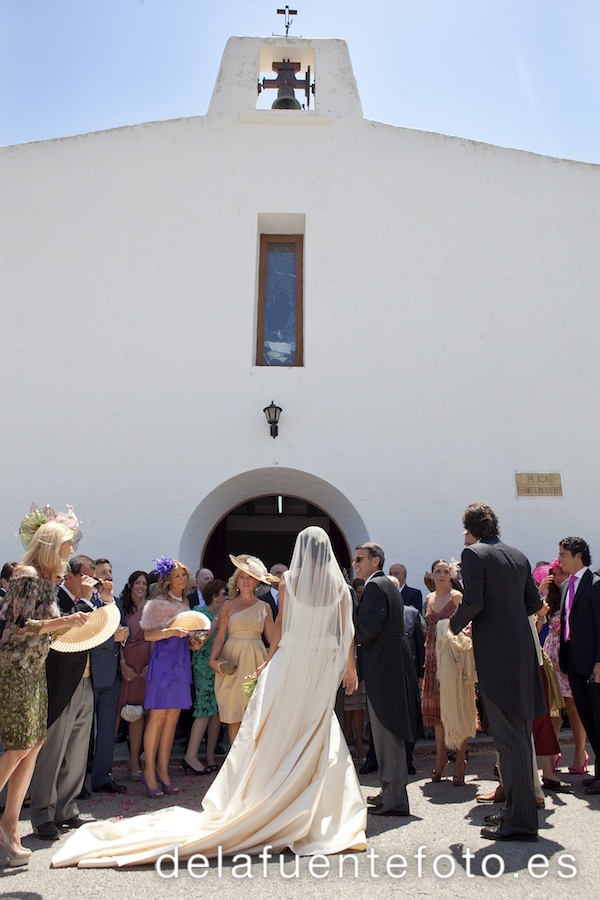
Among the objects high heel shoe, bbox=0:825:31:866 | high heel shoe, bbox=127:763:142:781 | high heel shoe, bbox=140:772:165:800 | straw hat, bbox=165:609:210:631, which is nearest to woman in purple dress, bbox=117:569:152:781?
high heel shoe, bbox=127:763:142:781

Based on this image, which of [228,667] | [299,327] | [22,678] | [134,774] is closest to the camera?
[22,678]

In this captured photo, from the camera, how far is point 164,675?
5.53 metres

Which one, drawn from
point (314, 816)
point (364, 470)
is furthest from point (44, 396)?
point (314, 816)

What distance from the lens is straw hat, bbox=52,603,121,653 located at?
428 centimetres

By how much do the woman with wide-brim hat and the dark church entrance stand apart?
12.1 feet

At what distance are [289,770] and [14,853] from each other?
4.80 ft

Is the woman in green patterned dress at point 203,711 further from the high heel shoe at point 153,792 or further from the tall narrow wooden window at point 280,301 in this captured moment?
the tall narrow wooden window at point 280,301

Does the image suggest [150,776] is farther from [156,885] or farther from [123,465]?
[123,465]

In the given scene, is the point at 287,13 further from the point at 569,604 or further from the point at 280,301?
the point at 569,604

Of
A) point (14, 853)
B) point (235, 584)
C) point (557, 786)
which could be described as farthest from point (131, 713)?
point (557, 786)

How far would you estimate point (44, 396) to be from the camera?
8.21 meters

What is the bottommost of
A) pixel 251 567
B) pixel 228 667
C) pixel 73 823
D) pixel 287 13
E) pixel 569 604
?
pixel 73 823

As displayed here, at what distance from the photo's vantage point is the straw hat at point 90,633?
4.28 meters

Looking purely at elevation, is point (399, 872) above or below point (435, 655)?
below
